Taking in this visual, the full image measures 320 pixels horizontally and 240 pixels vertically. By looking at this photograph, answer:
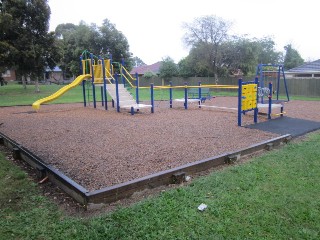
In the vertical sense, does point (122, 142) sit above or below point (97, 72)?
below

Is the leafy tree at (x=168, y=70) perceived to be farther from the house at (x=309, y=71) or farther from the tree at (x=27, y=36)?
the tree at (x=27, y=36)

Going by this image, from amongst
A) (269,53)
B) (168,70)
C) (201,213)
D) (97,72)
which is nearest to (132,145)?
(201,213)

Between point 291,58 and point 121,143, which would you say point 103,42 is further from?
point 291,58

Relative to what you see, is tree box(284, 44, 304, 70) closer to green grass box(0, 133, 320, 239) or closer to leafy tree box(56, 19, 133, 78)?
leafy tree box(56, 19, 133, 78)

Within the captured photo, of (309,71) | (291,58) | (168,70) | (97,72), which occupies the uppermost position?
(291,58)

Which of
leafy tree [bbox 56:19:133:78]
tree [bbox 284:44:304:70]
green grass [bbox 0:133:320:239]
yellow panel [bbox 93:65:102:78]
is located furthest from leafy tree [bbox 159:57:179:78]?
green grass [bbox 0:133:320:239]

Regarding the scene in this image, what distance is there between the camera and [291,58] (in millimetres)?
54531

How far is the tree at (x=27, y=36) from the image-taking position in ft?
78.1

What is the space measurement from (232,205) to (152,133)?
4643 millimetres

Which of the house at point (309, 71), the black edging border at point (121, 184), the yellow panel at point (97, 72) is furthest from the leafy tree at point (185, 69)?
the black edging border at point (121, 184)

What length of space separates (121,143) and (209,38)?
26003mm

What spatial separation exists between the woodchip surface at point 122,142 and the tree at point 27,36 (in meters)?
15.9

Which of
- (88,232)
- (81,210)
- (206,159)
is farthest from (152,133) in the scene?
(88,232)

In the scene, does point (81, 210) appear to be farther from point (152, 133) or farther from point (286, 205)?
point (152, 133)
